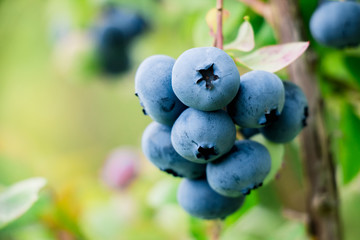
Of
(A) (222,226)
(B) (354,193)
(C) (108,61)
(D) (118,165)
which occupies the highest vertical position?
(C) (108,61)

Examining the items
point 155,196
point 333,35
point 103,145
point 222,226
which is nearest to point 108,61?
point 155,196

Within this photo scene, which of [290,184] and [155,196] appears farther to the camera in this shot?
[290,184]

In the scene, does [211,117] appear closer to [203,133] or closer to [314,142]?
[203,133]

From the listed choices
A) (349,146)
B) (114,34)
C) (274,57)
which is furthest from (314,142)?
(114,34)

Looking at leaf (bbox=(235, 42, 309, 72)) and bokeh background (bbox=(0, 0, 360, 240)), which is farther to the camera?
bokeh background (bbox=(0, 0, 360, 240))

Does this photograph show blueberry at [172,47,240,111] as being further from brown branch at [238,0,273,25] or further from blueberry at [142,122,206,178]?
brown branch at [238,0,273,25]

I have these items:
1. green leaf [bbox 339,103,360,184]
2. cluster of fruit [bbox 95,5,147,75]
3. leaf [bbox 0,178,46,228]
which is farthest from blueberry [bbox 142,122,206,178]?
cluster of fruit [bbox 95,5,147,75]

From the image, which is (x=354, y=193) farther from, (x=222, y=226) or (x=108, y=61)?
(x=108, y=61)

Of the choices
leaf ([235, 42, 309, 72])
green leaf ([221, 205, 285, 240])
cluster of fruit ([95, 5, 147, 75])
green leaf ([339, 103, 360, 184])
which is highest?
cluster of fruit ([95, 5, 147, 75])

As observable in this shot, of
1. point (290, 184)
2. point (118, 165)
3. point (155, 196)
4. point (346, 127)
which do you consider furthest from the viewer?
point (118, 165)
